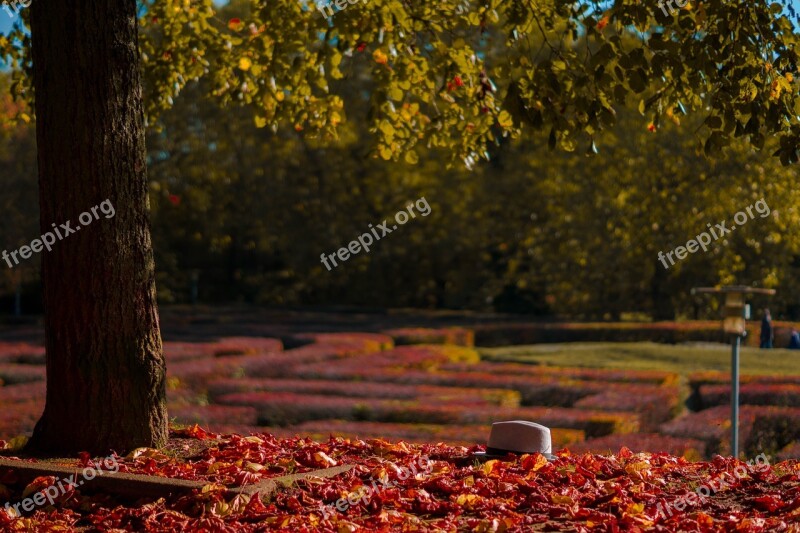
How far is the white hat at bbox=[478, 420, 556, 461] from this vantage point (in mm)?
6258

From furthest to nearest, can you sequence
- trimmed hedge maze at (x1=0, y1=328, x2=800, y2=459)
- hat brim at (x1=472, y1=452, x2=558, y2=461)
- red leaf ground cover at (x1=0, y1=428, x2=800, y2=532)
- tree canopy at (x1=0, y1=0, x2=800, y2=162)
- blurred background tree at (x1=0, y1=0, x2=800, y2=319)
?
trimmed hedge maze at (x1=0, y1=328, x2=800, y2=459) → blurred background tree at (x1=0, y1=0, x2=800, y2=319) → tree canopy at (x1=0, y1=0, x2=800, y2=162) → hat brim at (x1=472, y1=452, x2=558, y2=461) → red leaf ground cover at (x1=0, y1=428, x2=800, y2=532)

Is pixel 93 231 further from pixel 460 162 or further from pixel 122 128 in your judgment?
pixel 460 162

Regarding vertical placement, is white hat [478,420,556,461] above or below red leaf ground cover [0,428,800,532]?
above

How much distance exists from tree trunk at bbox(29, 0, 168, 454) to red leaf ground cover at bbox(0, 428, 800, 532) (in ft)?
1.49

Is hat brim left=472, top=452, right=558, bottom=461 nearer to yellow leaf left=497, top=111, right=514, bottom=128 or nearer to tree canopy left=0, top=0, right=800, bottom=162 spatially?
tree canopy left=0, top=0, right=800, bottom=162

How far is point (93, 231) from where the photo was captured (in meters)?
6.18

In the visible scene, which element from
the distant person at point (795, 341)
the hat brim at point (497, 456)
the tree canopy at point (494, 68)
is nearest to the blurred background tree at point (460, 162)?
the tree canopy at point (494, 68)

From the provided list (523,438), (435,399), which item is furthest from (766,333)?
(523,438)

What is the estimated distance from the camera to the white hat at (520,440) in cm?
626

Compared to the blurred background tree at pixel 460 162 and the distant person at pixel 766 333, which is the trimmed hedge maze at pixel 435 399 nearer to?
the blurred background tree at pixel 460 162

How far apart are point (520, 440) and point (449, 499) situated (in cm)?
102

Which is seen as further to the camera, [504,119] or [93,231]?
[504,119]

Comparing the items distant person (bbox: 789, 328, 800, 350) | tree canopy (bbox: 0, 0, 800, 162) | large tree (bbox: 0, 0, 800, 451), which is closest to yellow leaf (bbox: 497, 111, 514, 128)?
tree canopy (bbox: 0, 0, 800, 162)

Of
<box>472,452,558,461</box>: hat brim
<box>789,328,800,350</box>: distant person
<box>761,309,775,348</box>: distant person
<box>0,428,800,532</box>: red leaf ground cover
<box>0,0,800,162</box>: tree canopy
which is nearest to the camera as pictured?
<box>0,428,800,532</box>: red leaf ground cover
